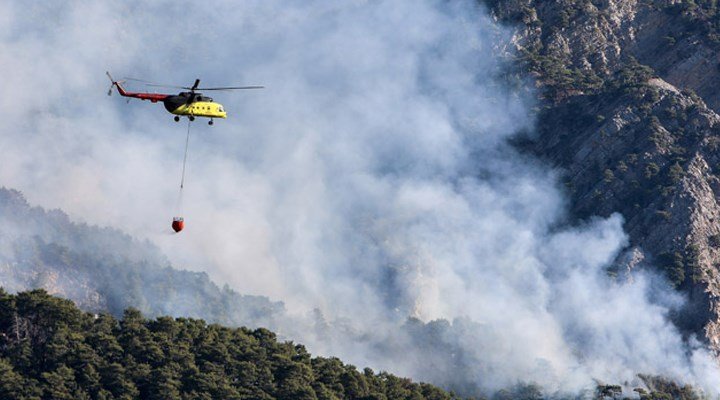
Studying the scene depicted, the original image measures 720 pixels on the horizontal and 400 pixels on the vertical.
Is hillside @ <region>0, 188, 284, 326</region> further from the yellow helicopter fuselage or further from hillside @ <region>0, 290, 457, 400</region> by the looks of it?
the yellow helicopter fuselage

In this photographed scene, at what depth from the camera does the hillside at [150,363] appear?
498 feet

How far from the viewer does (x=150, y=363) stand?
157 m

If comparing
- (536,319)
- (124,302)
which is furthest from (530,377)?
(124,302)

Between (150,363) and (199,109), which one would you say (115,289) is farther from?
(199,109)

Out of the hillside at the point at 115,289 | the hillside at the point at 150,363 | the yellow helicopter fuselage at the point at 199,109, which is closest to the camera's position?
the yellow helicopter fuselage at the point at 199,109

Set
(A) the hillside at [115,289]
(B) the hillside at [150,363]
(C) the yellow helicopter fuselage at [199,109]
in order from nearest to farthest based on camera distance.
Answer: (C) the yellow helicopter fuselage at [199,109] → (B) the hillside at [150,363] → (A) the hillside at [115,289]

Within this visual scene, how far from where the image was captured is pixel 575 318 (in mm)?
195375

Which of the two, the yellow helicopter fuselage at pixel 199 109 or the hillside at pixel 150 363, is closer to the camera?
the yellow helicopter fuselage at pixel 199 109

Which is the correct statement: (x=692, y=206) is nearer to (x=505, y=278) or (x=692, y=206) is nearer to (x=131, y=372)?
(x=505, y=278)

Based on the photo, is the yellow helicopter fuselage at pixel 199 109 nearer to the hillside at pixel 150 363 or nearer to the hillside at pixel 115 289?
the hillside at pixel 150 363

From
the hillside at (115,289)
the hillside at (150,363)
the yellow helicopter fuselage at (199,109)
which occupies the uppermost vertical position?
the hillside at (115,289)

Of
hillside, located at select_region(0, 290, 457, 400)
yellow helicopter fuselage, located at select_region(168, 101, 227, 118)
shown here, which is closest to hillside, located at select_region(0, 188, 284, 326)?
hillside, located at select_region(0, 290, 457, 400)

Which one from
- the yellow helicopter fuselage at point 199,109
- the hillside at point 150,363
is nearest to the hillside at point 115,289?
the hillside at point 150,363

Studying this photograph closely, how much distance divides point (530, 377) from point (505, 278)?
54.1ft
